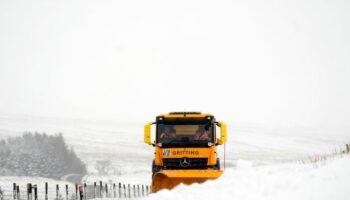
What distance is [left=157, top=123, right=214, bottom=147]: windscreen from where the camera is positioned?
17.4 metres

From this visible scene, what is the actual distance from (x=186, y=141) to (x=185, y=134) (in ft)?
1.21

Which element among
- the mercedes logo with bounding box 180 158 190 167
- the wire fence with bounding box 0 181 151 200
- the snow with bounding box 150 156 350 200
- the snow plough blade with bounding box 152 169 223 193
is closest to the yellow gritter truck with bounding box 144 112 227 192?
the mercedes logo with bounding box 180 158 190 167

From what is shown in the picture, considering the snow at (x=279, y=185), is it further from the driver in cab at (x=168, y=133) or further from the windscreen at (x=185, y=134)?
the driver in cab at (x=168, y=133)

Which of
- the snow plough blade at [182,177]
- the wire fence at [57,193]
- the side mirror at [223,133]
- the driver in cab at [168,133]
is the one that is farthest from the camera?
the wire fence at [57,193]

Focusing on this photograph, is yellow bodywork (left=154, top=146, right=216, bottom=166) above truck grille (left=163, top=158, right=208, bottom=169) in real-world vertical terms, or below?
above

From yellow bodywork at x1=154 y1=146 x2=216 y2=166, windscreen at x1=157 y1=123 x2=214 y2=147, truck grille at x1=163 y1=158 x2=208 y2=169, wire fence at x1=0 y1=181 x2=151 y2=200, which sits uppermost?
windscreen at x1=157 y1=123 x2=214 y2=147

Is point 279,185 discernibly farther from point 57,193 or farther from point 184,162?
point 57,193

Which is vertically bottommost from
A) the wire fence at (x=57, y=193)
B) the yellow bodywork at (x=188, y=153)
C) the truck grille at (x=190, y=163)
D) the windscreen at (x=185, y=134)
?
the wire fence at (x=57, y=193)

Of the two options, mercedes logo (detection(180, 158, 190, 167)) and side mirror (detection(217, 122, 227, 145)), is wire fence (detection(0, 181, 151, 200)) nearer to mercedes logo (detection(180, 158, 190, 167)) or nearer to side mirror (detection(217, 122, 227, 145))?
mercedes logo (detection(180, 158, 190, 167))

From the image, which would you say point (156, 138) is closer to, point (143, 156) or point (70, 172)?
point (70, 172)

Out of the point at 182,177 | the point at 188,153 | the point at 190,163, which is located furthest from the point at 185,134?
the point at 182,177

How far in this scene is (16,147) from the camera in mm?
101625

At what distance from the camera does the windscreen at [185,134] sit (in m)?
17.4

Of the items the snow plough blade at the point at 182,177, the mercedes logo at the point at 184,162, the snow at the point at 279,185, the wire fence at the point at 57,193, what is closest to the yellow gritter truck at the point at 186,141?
the mercedes logo at the point at 184,162
